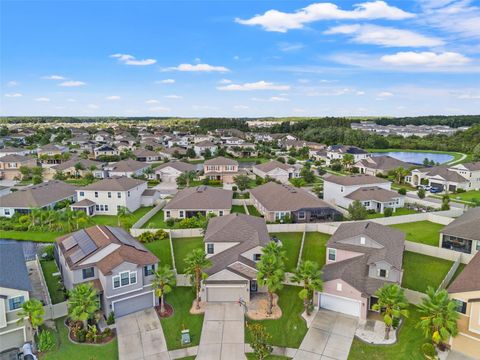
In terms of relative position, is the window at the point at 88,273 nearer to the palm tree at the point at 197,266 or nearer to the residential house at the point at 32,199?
the palm tree at the point at 197,266

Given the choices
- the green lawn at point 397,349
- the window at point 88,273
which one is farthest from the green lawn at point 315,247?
the window at point 88,273

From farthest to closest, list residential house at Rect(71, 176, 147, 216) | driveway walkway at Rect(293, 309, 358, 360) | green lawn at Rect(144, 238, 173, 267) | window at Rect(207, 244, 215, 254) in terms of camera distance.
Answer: residential house at Rect(71, 176, 147, 216), green lawn at Rect(144, 238, 173, 267), window at Rect(207, 244, 215, 254), driveway walkway at Rect(293, 309, 358, 360)

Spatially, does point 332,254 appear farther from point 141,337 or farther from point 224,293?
point 141,337

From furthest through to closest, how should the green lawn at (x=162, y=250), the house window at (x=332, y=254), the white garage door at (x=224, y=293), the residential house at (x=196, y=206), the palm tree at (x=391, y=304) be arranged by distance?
the residential house at (x=196, y=206)
the green lawn at (x=162, y=250)
the house window at (x=332, y=254)
the white garage door at (x=224, y=293)
the palm tree at (x=391, y=304)

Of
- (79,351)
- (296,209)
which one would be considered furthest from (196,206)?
(79,351)

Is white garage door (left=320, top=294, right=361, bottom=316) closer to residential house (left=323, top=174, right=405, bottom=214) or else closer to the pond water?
residential house (left=323, top=174, right=405, bottom=214)

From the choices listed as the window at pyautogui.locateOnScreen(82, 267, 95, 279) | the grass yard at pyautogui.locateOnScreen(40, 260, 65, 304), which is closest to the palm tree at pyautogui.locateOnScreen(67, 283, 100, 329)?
the window at pyautogui.locateOnScreen(82, 267, 95, 279)
